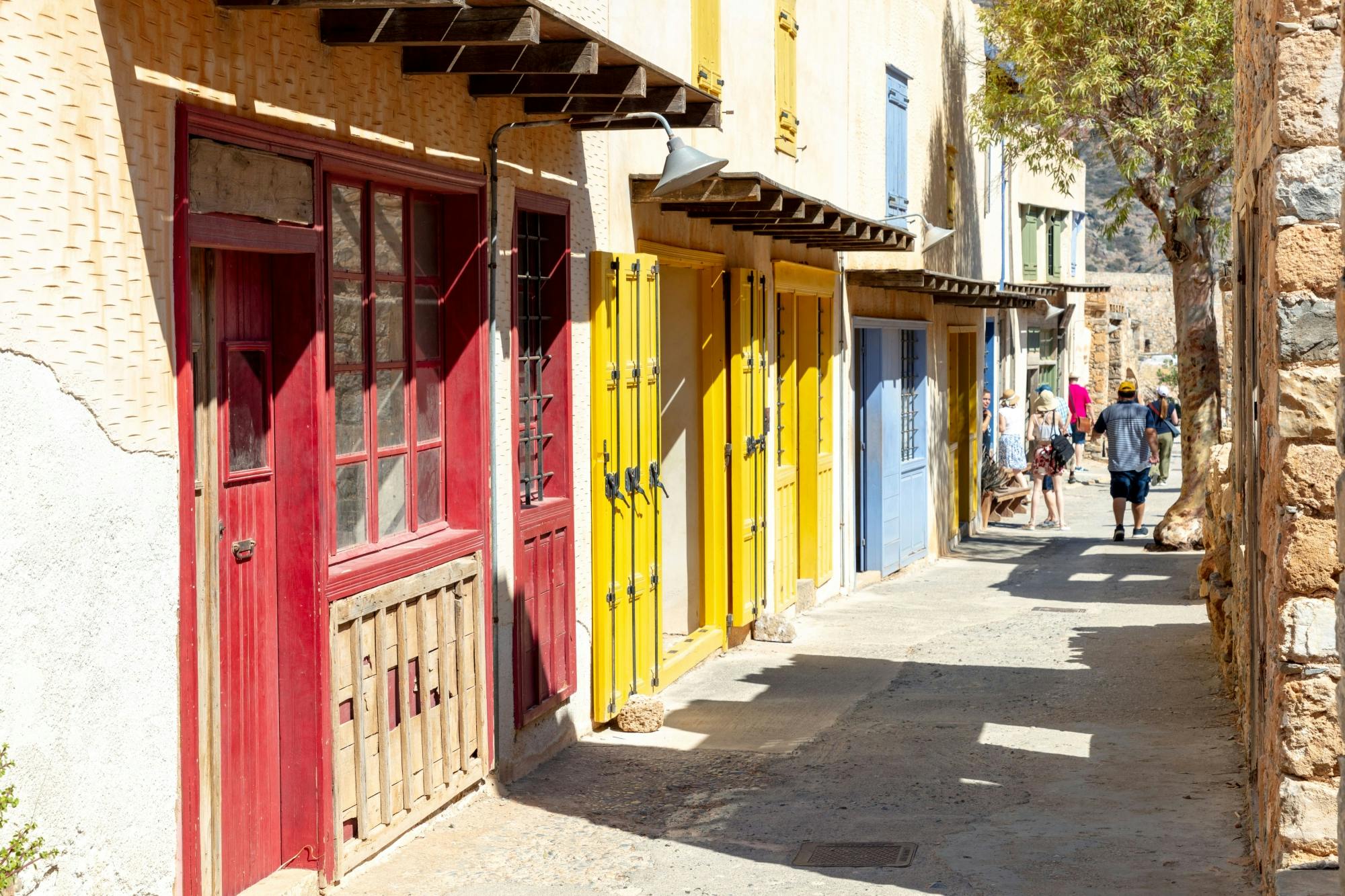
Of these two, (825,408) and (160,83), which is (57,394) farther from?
(825,408)

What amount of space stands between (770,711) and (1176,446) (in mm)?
25297

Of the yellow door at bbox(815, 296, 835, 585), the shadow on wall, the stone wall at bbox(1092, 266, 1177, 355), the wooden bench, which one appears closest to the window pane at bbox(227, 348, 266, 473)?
the yellow door at bbox(815, 296, 835, 585)

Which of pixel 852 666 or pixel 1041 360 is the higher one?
pixel 1041 360

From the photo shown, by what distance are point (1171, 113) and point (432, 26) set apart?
39.7 ft

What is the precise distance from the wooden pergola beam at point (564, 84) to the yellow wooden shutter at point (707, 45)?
3.48 metres

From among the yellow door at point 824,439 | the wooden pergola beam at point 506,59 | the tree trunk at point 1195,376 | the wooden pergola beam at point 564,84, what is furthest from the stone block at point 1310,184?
the tree trunk at point 1195,376

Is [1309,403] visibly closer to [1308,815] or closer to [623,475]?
[1308,815]

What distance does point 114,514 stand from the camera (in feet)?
13.6

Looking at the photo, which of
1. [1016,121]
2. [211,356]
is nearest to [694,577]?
[211,356]

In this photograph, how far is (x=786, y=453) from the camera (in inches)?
491

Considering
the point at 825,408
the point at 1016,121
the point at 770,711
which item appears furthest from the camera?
the point at 1016,121

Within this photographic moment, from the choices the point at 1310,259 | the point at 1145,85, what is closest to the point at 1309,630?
the point at 1310,259

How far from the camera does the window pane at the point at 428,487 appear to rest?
21.2 feet

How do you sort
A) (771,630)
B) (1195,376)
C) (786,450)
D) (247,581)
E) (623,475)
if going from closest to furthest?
1. (247,581)
2. (623,475)
3. (771,630)
4. (786,450)
5. (1195,376)
